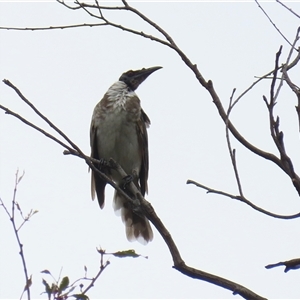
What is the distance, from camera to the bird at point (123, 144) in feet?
19.7

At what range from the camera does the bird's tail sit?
605 cm

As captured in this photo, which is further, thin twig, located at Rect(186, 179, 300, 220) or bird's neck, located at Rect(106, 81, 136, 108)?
bird's neck, located at Rect(106, 81, 136, 108)

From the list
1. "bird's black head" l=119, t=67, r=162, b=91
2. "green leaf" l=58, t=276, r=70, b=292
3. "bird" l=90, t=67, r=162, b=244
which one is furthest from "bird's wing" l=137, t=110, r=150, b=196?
"green leaf" l=58, t=276, r=70, b=292

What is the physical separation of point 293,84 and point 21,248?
55.3 inches

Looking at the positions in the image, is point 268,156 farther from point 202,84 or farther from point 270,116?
point 202,84

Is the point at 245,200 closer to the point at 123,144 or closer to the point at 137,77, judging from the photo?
the point at 123,144

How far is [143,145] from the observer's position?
625 cm

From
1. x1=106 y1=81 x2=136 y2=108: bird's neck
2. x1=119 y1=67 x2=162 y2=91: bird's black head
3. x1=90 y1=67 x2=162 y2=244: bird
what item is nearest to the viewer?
x1=90 y1=67 x2=162 y2=244: bird

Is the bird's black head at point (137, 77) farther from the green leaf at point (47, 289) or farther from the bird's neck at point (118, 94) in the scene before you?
Result: the green leaf at point (47, 289)

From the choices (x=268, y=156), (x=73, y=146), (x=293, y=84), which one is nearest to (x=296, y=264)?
(x=268, y=156)

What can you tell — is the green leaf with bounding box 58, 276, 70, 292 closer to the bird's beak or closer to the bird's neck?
the bird's neck

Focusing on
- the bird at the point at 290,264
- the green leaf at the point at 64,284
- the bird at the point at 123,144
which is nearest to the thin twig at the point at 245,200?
the bird at the point at 290,264

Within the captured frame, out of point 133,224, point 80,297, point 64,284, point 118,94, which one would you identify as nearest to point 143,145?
point 118,94

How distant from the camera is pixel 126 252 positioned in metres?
3.07
